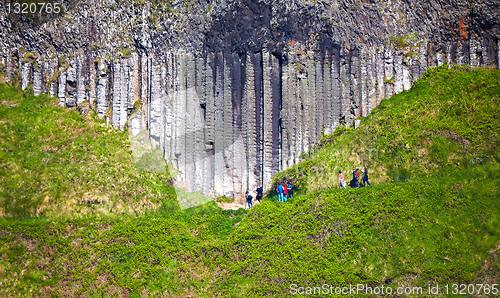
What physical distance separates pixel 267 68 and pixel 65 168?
10068 mm

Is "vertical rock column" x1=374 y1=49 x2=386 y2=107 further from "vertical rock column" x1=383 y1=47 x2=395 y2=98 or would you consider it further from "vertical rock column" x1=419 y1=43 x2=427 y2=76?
"vertical rock column" x1=419 y1=43 x2=427 y2=76

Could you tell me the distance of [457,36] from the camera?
2491 centimetres

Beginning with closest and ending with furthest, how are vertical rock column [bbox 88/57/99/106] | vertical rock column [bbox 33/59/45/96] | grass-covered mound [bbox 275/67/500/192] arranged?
grass-covered mound [bbox 275/67/500/192] < vertical rock column [bbox 88/57/99/106] < vertical rock column [bbox 33/59/45/96]

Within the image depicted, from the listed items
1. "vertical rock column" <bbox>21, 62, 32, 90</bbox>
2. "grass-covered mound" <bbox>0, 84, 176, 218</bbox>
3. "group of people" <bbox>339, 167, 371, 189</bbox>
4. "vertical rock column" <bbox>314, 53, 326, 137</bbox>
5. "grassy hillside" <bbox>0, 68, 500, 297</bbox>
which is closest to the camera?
"grassy hillside" <bbox>0, 68, 500, 297</bbox>

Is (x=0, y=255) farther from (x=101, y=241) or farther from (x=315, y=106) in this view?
(x=315, y=106)

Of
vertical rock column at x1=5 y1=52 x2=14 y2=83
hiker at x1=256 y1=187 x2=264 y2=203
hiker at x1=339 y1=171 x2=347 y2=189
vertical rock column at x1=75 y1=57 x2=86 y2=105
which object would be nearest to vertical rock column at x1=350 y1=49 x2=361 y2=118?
hiker at x1=339 y1=171 x2=347 y2=189

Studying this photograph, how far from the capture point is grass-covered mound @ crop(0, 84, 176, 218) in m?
23.0

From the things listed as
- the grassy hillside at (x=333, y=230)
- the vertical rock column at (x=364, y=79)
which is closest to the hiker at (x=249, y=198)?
the grassy hillside at (x=333, y=230)

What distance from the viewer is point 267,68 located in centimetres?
2452

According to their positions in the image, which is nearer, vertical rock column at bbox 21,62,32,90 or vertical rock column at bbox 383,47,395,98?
vertical rock column at bbox 383,47,395,98

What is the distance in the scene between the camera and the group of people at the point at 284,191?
2281cm

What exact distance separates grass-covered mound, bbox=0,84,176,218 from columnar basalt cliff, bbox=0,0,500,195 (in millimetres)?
1382

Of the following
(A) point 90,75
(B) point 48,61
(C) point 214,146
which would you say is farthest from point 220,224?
(B) point 48,61

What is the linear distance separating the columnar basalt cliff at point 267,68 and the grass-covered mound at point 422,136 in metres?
0.75
